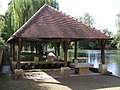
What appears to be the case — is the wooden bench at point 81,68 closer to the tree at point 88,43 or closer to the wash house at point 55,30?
the wash house at point 55,30

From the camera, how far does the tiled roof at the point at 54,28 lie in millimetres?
12469

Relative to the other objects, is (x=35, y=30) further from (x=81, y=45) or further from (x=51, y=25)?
(x=81, y=45)

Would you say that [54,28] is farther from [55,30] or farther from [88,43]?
[88,43]

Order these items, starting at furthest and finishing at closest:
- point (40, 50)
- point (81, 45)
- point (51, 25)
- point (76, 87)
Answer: point (81, 45), point (40, 50), point (51, 25), point (76, 87)

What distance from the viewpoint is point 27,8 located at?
76.5 ft

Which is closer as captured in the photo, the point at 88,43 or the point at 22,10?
the point at 22,10

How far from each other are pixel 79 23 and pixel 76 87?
208 inches

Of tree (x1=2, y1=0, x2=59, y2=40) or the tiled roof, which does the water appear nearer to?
the tiled roof

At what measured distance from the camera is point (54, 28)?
13289 millimetres

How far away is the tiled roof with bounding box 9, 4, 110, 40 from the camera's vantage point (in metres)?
12.5

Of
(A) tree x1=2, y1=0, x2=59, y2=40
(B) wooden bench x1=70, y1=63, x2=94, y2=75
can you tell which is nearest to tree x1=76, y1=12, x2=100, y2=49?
(A) tree x1=2, y1=0, x2=59, y2=40

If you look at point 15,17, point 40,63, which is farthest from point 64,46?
point 15,17

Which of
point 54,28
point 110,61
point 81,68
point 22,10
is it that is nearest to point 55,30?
point 54,28

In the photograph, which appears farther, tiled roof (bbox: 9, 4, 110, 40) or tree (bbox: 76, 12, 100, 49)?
tree (bbox: 76, 12, 100, 49)
